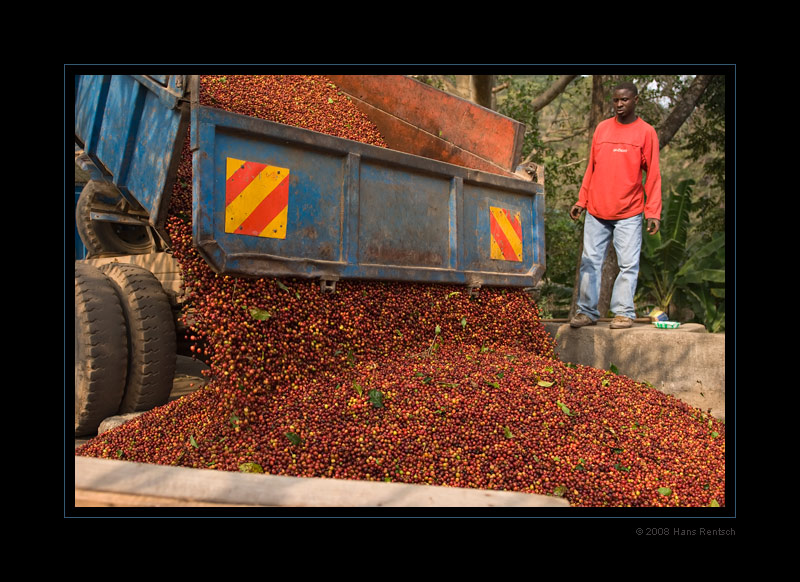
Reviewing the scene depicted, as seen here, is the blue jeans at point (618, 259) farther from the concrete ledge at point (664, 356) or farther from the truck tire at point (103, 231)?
the truck tire at point (103, 231)

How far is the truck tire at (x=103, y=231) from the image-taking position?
3.94m

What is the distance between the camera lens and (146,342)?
3152 mm

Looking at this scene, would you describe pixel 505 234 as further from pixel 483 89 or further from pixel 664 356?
pixel 483 89

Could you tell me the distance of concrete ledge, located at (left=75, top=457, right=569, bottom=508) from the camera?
1.69 meters

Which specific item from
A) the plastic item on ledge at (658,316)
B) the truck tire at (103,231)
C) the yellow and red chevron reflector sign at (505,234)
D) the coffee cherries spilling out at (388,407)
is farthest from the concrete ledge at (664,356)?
the truck tire at (103,231)

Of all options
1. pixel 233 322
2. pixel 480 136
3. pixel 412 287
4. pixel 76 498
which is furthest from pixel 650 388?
pixel 76 498

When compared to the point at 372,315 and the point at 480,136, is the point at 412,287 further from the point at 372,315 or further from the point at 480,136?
the point at 480,136

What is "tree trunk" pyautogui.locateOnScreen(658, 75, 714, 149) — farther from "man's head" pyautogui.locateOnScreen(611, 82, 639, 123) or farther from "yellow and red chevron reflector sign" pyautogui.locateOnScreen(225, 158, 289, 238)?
Result: "yellow and red chevron reflector sign" pyautogui.locateOnScreen(225, 158, 289, 238)

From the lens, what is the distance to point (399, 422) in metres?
2.45

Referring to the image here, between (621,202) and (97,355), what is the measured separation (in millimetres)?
3505

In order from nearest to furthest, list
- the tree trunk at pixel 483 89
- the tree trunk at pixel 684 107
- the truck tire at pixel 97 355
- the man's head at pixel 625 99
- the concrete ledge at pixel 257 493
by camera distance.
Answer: the concrete ledge at pixel 257 493, the truck tire at pixel 97 355, the man's head at pixel 625 99, the tree trunk at pixel 483 89, the tree trunk at pixel 684 107

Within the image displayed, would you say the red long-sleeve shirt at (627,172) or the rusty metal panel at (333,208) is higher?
the red long-sleeve shirt at (627,172)

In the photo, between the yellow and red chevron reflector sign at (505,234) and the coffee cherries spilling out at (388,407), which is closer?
the coffee cherries spilling out at (388,407)

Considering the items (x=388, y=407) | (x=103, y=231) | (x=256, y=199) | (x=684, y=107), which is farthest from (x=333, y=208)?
(x=684, y=107)
